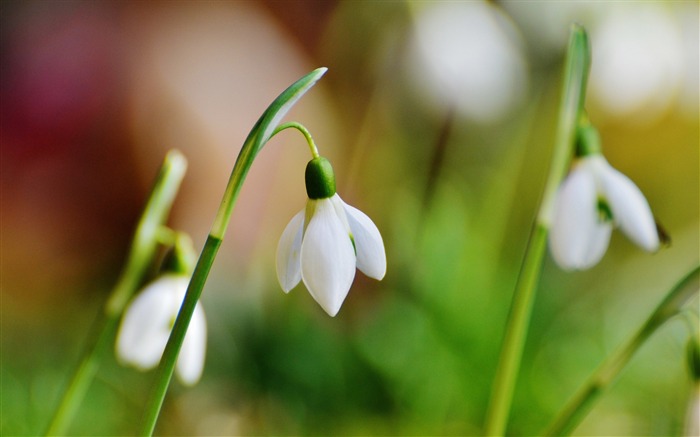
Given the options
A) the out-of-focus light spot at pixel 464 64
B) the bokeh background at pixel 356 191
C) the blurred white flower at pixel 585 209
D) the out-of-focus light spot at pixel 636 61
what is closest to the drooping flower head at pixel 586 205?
the blurred white flower at pixel 585 209

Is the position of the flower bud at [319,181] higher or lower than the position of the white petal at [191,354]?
higher

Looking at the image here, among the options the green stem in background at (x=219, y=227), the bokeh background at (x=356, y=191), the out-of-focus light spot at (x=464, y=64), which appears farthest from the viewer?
the out-of-focus light spot at (x=464, y=64)

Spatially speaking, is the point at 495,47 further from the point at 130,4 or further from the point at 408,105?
the point at 130,4

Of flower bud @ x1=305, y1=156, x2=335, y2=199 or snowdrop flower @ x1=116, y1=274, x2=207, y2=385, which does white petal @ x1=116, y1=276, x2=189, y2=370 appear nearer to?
snowdrop flower @ x1=116, y1=274, x2=207, y2=385

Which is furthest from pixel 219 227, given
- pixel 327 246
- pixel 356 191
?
pixel 356 191

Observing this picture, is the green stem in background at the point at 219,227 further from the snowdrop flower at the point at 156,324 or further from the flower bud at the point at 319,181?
the snowdrop flower at the point at 156,324

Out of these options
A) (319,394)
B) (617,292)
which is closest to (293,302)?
(319,394)

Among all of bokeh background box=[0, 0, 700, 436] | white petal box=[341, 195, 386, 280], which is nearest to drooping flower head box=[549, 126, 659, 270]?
white petal box=[341, 195, 386, 280]

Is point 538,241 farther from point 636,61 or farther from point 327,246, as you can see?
point 636,61
